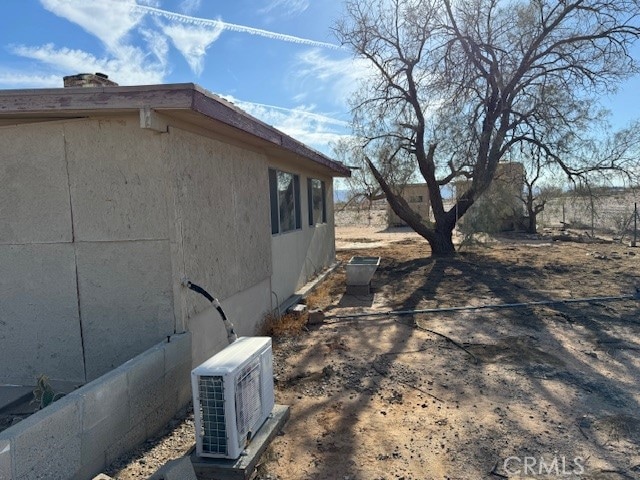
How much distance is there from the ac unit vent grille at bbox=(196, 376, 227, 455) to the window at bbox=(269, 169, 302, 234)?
4737 mm

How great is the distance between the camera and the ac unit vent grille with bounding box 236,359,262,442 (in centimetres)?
303

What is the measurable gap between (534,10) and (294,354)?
11.6 m

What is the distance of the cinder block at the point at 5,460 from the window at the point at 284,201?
18.2 feet

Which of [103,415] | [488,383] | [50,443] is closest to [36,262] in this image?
[103,415]

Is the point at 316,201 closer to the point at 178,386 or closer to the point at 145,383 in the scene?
the point at 178,386

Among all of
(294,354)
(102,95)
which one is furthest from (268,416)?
Answer: (102,95)

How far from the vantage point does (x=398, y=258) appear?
14.6 meters

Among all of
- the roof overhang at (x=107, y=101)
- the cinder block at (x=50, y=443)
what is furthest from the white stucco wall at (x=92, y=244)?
the cinder block at (x=50, y=443)

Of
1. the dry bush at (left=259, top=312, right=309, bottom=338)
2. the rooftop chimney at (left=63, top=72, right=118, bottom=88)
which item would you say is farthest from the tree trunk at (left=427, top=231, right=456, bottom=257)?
the rooftop chimney at (left=63, top=72, right=118, bottom=88)

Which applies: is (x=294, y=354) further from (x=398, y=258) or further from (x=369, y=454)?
(x=398, y=258)

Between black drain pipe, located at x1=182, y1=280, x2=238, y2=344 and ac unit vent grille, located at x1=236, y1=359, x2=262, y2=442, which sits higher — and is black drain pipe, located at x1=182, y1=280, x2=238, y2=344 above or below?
above

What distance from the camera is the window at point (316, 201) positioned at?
10.4 meters

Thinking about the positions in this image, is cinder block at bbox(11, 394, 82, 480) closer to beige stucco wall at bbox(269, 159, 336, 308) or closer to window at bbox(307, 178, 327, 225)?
beige stucco wall at bbox(269, 159, 336, 308)

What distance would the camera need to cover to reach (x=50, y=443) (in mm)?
2465
